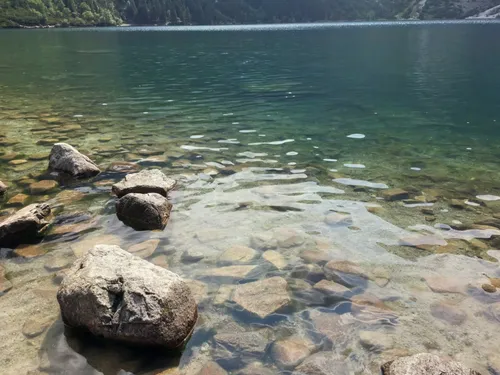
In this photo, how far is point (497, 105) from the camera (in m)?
32.3

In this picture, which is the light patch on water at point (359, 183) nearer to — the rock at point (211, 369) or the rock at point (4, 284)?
the rock at point (211, 369)

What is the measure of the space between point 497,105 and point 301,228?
27987mm

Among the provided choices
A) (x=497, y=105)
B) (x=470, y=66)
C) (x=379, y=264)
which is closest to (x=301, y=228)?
(x=379, y=264)

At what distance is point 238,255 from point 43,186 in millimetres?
7963

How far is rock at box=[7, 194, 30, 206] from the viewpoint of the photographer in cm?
1294

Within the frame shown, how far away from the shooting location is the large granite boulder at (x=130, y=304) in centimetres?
677

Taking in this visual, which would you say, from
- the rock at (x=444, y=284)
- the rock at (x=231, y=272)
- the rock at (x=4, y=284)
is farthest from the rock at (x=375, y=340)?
the rock at (x=4, y=284)

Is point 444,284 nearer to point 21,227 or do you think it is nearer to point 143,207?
point 143,207

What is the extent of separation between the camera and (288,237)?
1105cm

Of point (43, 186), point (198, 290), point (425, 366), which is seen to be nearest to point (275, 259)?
point (198, 290)

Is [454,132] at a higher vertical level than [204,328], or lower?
lower

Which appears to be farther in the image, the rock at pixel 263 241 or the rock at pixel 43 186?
the rock at pixel 43 186

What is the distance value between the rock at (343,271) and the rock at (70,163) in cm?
966

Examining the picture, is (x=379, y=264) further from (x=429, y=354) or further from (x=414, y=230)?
(x=429, y=354)
